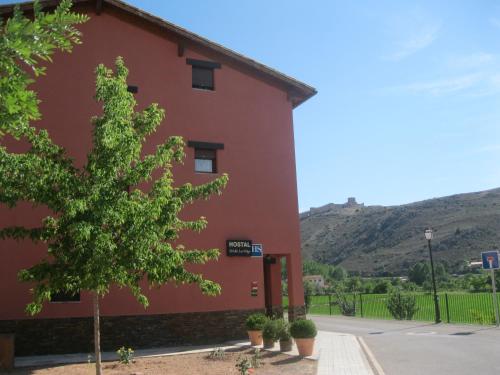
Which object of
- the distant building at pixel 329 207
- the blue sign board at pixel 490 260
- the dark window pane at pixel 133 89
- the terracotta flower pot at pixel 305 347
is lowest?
the terracotta flower pot at pixel 305 347

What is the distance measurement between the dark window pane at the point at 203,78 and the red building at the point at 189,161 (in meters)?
0.04

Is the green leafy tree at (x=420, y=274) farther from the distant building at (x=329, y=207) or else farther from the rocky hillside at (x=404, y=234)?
the distant building at (x=329, y=207)

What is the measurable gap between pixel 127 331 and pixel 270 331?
4.62 meters

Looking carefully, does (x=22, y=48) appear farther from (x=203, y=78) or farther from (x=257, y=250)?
(x=203, y=78)

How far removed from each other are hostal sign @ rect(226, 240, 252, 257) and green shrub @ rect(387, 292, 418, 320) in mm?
11750

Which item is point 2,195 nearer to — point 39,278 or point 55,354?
point 39,278

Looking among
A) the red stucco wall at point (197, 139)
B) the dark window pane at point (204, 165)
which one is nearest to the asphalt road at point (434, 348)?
the red stucco wall at point (197, 139)

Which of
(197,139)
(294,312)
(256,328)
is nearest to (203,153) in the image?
(197,139)

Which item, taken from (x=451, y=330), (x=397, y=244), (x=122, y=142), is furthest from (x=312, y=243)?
(x=122, y=142)

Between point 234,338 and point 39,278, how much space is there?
29.2 ft

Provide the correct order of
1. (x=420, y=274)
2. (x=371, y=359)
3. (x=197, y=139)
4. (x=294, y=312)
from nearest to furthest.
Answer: (x=371, y=359)
(x=197, y=139)
(x=294, y=312)
(x=420, y=274)

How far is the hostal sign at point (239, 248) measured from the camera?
17.5m

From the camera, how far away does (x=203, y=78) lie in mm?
18750

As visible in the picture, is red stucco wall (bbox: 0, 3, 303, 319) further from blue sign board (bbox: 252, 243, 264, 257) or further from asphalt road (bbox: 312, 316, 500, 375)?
asphalt road (bbox: 312, 316, 500, 375)
